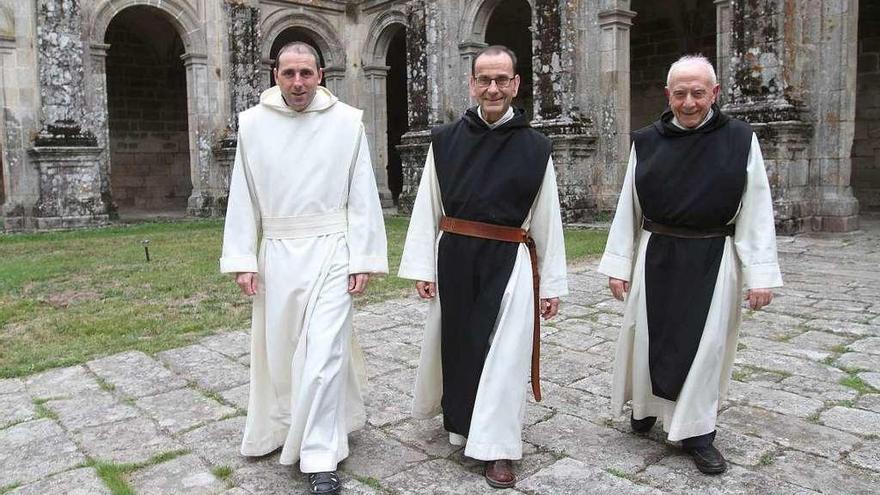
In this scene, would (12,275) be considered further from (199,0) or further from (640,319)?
(199,0)

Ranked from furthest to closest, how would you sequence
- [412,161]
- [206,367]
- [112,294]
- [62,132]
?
[412,161] → [62,132] → [112,294] → [206,367]

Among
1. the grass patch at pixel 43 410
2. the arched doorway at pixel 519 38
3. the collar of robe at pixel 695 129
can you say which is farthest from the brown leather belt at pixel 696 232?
the arched doorway at pixel 519 38

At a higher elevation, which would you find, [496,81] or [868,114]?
[868,114]

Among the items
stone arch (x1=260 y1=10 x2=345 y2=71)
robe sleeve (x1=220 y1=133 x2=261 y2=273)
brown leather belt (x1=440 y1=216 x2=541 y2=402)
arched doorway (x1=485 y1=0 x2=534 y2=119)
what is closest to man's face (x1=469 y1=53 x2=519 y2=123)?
brown leather belt (x1=440 y1=216 x2=541 y2=402)

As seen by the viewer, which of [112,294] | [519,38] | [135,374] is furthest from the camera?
Result: [519,38]

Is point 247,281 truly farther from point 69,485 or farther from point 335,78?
point 335,78

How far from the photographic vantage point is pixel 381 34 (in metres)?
16.6

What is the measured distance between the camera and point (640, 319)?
3.15m

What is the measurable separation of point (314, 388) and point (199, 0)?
13.6m

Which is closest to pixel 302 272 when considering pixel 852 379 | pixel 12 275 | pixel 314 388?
pixel 314 388

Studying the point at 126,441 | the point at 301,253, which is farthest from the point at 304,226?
the point at 126,441

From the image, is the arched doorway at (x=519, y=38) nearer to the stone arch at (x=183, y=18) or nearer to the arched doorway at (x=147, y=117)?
the stone arch at (x=183, y=18)

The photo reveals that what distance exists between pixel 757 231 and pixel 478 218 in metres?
1.12

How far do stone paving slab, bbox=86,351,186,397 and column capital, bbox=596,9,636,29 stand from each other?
945cm
